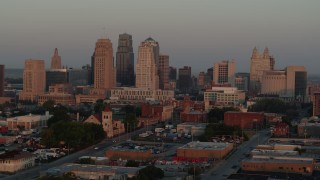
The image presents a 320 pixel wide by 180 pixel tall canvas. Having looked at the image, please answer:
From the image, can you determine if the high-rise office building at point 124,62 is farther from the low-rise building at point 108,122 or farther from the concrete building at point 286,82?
the low-rise building at point 108,122

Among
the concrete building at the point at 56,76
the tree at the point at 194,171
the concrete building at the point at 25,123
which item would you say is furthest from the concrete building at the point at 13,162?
the concrete building at the point at 56,76

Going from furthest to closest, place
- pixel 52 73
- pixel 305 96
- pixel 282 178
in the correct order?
pixel 52 73
pixel 305 96
pixel 282 178

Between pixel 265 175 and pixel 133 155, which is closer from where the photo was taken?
pixel 265 175

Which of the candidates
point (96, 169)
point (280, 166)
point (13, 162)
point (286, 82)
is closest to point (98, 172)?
point (96, 169)

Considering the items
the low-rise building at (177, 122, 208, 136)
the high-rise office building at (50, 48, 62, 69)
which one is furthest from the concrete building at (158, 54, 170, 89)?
the low-rise building at (177, 122, 208, 136)

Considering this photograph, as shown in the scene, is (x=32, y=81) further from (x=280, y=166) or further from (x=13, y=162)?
(x=280, y=166)

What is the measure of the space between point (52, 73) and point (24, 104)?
31.1m

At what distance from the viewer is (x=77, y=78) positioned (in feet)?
449

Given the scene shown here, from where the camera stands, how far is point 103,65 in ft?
340

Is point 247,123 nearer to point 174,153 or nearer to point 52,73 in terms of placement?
point 174,153

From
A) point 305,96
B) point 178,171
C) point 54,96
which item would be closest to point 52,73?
point 54,96

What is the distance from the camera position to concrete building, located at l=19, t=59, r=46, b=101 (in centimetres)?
9544

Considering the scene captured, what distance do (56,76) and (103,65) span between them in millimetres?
18350

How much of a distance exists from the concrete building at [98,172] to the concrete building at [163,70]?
81.4 metres
